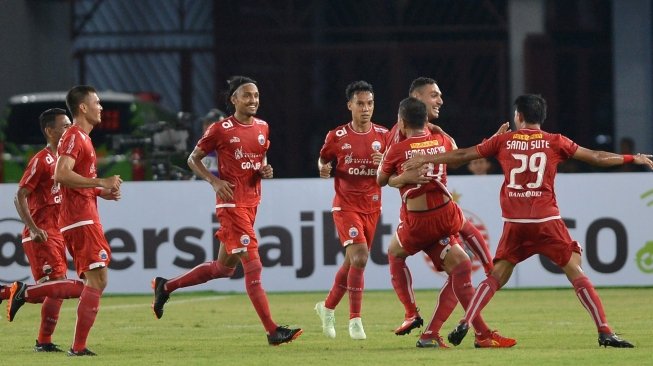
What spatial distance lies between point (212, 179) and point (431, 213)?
1930mm

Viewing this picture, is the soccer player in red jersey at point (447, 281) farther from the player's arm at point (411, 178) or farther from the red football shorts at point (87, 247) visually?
the red football shorts at point (87, 247)

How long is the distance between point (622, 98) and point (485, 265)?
15042mm

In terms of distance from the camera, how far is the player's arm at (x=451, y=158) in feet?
40.7

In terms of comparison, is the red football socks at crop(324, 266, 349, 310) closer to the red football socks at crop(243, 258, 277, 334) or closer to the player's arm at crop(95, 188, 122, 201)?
the red football socks at crop(243, 258, 277, 334)

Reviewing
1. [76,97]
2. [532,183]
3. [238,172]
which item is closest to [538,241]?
[532,183]

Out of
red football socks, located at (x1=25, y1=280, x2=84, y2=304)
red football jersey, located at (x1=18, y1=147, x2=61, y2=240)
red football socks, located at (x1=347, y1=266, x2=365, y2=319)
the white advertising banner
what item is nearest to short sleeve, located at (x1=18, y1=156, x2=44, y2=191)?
red football jersey, located at (x1=18, y1=147, x2=61, y2=240)

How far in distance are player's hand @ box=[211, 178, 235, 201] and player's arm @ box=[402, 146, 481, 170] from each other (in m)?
1.82

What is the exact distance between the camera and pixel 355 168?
48.0ft

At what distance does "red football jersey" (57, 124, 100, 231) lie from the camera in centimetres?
1275

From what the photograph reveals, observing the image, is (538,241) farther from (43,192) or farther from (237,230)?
(43,192)

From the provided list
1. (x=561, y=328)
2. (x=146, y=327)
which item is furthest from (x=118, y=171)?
(x=561, y=328)

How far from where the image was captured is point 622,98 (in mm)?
27938

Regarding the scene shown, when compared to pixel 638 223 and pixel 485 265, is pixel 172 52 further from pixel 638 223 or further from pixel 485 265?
pixel 485 265

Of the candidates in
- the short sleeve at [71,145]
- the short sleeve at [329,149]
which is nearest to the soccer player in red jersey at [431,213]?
the short sleeve at [329,149]
